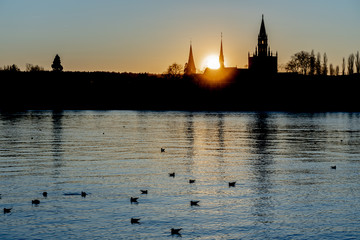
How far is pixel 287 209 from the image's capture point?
25.6 m

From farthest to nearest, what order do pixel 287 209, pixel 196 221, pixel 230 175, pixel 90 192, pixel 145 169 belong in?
pixel 145 169, pixel 230 175, pixel 90 192, pixel 287 209, pixel 196 221

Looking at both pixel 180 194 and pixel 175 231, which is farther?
pixel 180 194

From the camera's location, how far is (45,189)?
29578mm

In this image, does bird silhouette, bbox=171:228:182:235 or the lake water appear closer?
bird silhouette, bbox=171:228:182:235

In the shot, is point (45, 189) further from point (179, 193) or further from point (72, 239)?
point (72, 239)

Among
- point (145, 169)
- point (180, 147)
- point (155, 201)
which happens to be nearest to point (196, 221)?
point (155, 201)

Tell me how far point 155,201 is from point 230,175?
9.20 meters

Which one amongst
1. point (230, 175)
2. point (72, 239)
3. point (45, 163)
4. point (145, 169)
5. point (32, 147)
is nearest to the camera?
point (72, 239)

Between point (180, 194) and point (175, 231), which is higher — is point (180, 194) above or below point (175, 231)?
above

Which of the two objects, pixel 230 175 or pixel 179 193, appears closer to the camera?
pixel 179 193

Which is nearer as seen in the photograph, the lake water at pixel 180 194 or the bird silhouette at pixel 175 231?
the bird silhouette at pixel 175 231

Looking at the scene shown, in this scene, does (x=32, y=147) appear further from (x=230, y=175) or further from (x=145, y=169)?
(x=230, y=175)

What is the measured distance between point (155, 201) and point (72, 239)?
6892mm

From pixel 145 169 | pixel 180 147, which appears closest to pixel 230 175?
pixel 145 169
